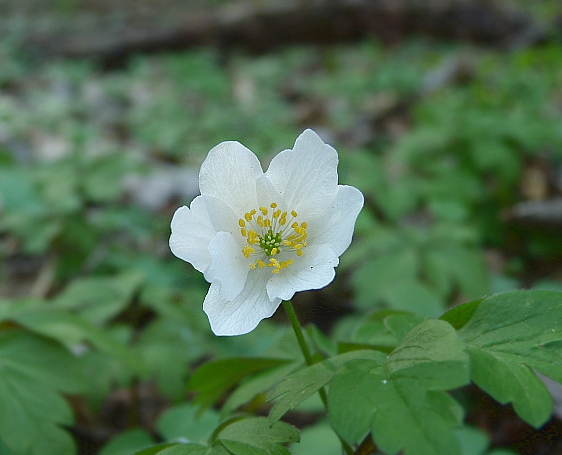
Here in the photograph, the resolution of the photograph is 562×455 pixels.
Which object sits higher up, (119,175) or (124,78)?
(124,78)

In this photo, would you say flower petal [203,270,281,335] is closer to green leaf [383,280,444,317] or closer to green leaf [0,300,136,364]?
green leaf [0,300,136,364]

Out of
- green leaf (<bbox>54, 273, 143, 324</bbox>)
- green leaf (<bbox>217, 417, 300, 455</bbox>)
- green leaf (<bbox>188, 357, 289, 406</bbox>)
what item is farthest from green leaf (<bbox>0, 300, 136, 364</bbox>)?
green leaf (<bbox>217, 417, 300, 455</bbox>)

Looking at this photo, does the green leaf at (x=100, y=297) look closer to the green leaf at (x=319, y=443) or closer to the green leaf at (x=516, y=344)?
the green leaf at (x=319, y=443)

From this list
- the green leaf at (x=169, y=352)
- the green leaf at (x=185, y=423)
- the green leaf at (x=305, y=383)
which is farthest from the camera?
the green leaf at (x=169, y=352)

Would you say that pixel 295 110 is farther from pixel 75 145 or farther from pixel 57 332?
pixel 57 332

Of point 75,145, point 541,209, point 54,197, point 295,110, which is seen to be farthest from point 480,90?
point 54,197

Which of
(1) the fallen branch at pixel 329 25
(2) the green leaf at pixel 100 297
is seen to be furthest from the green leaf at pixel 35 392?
(1) the fallen branch at pixel 329 25
